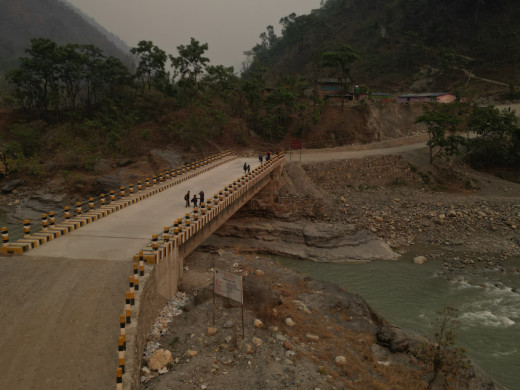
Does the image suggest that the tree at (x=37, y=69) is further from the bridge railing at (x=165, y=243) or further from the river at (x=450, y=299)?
the river at (x=450, y=299)

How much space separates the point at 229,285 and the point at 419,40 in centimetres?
9491

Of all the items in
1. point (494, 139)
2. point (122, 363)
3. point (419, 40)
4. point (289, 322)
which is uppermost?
point (419, 40)

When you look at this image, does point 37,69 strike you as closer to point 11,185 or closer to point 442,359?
point 11,185

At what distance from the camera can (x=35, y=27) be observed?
16238 cm

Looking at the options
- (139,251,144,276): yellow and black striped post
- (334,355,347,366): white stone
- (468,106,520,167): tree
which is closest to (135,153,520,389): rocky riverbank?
(334,355,347,366): white stone

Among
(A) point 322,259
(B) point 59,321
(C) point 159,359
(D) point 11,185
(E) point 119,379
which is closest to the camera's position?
(E) point 119,379

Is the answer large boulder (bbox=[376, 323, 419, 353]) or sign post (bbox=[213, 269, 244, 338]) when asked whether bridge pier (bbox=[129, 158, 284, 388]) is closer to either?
sign post (bbox=[213, 269, 244, 338])

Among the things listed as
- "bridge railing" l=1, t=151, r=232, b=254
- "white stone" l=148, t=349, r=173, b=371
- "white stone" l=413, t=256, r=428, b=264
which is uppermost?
"bridge railing" l=1, t=151, r=232, b=254

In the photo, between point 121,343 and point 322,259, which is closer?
point 121,343

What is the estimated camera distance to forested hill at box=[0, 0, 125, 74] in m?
144

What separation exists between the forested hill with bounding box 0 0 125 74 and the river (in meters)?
137

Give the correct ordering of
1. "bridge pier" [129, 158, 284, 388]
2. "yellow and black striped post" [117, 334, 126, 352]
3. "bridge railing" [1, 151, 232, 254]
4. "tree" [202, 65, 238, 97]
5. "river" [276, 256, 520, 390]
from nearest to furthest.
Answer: "yellow and black striped post" [117, 334, 126, 352], "bridge pier" [129, 158, 284, 388], "bridge railing" [1, 151, 232, 254], "river" [276, 256, 520, 390], "tree" [202, 65, 238, 97]

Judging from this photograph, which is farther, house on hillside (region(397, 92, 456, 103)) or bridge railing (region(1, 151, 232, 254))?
house on hillside (region(397, 92, 456, 103))

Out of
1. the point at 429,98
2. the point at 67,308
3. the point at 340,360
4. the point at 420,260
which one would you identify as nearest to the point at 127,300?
the point at 67,308
